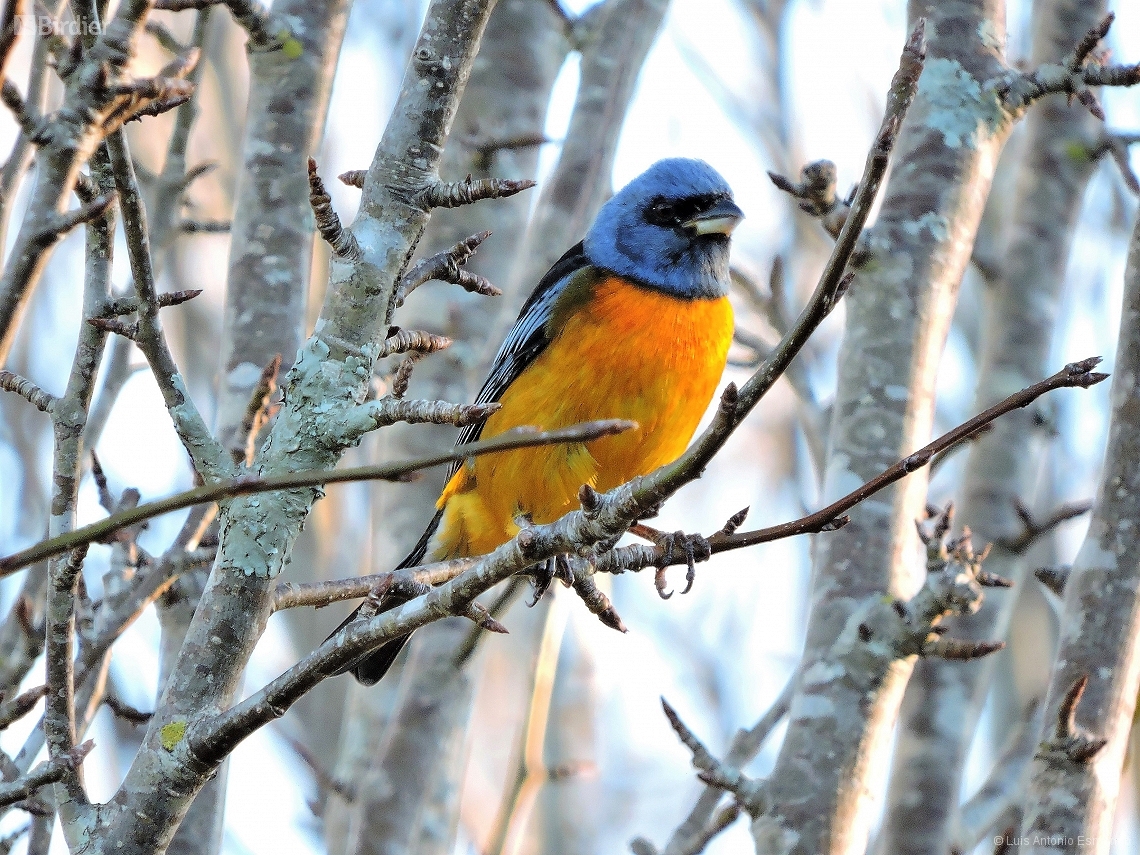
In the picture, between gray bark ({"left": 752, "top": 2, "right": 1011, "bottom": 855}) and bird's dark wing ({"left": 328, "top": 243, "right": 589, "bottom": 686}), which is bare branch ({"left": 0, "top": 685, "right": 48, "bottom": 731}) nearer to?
bird's dark wing ({"left": 328, "top": 243, "right": 589, "bottom": 686})

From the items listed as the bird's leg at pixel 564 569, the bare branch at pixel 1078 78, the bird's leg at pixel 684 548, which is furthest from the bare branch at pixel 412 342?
the bare branch at pixel 1078 78

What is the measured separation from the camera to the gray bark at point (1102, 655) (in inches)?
152

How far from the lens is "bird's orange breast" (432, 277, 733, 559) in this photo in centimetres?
472

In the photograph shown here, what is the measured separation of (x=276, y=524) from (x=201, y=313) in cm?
720

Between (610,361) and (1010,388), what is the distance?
8.13ft

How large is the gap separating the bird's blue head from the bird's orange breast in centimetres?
17

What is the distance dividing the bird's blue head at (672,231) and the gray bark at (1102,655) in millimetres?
1710

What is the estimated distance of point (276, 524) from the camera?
9.69 feet

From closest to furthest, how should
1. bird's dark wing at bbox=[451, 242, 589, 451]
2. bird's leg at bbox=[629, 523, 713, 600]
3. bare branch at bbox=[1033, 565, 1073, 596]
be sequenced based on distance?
bird's leg at bbox=[629, 523, 713, 600] < bare branch at bbox=[1033, 565, 1073, 596] < bird's dark wing at bbox=[451, 242, 589, 451]

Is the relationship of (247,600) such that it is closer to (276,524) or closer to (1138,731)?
(276,524)

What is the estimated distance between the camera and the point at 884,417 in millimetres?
4543

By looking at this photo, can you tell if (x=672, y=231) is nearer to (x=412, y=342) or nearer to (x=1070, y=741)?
(x=412, y=342)

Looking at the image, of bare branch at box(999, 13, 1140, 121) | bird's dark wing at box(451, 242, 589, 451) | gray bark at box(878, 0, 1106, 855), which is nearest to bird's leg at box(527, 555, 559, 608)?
bird's dark wing at box(451, 242, 589, 451)

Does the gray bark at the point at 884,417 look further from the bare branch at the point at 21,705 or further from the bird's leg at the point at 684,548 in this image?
the bare branch at the point at 21,705
